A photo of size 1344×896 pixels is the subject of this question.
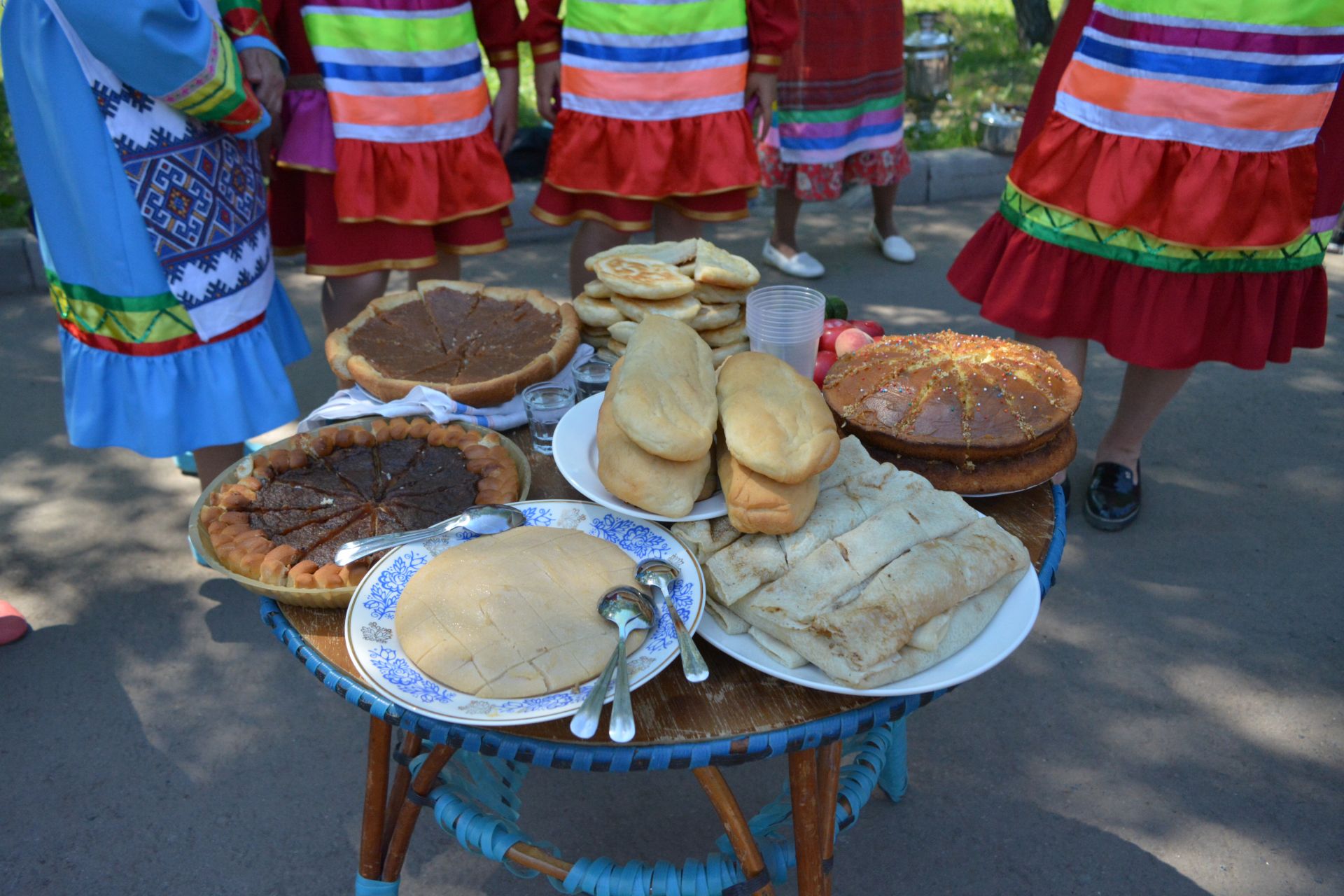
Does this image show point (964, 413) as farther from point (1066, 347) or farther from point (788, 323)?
point (1066, 347)

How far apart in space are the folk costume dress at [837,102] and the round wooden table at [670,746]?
3927mm

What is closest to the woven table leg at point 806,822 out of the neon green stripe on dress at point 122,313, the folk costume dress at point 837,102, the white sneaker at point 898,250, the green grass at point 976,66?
the neon green stripe on dress at point 122,313

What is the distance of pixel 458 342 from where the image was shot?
2383mm

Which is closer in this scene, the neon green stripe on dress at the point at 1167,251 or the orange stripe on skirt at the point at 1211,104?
the orange stripe on skirt at the point at 1211,104

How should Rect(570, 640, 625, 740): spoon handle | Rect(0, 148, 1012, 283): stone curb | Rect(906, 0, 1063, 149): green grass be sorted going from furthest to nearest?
1. Rect(906, 0, 1063, 149): green grass
2. Rect(0, 148, 1012, 283): stone curb
3. Rect(570, 640, 625, 740): spoon handle

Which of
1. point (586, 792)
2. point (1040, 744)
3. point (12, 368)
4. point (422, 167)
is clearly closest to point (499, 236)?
point (422, 167)

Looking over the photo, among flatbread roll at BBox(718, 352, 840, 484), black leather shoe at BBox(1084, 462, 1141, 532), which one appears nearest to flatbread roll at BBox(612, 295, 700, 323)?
flatbread roll at BBox(718, 352, 840, 484)

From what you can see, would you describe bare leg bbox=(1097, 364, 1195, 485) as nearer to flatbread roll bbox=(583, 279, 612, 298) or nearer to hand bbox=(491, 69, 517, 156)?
flatbread roll bbox=(583, 279, 612, 298)

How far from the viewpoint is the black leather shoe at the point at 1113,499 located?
11.7 ft

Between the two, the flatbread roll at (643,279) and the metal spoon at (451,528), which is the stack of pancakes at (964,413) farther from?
the metal spoon at (451,528)

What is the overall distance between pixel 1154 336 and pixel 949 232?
12.5 feet

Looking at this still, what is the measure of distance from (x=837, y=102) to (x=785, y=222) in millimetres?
776

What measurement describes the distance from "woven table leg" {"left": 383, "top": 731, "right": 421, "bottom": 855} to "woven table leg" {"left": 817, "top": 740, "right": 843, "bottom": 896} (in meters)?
0.88

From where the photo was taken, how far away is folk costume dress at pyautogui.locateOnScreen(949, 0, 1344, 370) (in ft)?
8.30
